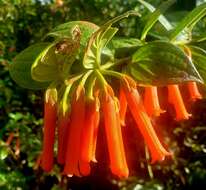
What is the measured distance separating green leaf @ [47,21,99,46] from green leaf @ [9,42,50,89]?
6 centimetres

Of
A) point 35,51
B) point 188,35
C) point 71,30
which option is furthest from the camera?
point 188,35

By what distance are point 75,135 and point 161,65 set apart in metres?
0.21

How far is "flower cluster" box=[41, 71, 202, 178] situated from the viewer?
3.54ft

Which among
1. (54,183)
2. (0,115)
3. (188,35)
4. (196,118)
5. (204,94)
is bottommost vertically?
(54,183)

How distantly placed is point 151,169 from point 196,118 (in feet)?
1.42

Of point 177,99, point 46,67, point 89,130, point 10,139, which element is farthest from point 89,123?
point 10,139

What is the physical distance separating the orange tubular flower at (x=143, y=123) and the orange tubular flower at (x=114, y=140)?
0.12 feet

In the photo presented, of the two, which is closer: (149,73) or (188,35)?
(149,73)

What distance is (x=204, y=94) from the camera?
134cm

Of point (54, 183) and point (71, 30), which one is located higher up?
point (71, 30)

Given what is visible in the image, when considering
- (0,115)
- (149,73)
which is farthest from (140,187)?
(149,73)

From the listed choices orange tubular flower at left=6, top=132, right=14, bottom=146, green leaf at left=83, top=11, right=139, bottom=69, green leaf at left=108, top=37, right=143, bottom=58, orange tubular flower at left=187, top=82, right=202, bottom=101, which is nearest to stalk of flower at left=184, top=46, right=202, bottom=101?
orange tubular flower at left=187, top=82, right=202, bottom=101

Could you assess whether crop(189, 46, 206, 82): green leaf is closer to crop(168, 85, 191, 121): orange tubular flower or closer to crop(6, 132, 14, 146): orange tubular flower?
crop(168, 85, 191, 121): orange tubular flower

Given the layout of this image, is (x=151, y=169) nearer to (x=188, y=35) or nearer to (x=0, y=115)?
(x=0, y=115)
